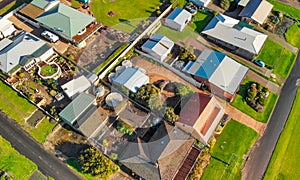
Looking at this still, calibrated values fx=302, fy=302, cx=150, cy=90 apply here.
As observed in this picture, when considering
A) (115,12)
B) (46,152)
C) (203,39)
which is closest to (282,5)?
(203,39)

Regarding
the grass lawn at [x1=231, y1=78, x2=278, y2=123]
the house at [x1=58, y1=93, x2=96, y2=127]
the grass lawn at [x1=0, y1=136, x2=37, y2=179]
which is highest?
the grass lawn at [x1=231, y1=78, x2=278, y2=123]

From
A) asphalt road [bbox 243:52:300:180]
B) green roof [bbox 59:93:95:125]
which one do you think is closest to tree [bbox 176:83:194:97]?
asphalt road [bbox 243:52:300:180]

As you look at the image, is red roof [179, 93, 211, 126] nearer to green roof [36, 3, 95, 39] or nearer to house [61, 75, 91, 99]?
house [61, 75, 91, 99]

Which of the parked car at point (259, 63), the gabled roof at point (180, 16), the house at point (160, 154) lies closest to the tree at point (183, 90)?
the house at point (160, 154)

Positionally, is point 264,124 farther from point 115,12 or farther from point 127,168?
point 115,12

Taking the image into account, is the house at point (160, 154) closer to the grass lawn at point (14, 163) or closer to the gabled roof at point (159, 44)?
the grass lawn at point (14, 163)

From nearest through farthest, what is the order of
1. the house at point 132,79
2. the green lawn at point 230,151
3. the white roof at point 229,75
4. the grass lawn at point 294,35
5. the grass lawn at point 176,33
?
the green lawn at point 230,151, the house at point 132,79, the white roof at point 229,75, the grass lawn at point 176,33, the grass lawn at point 294,35
